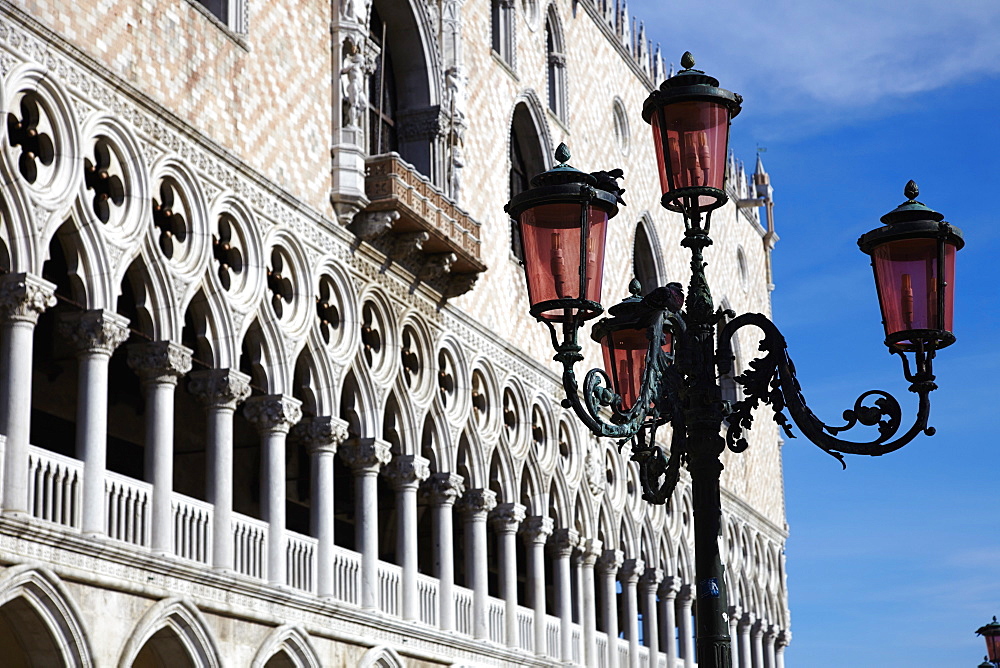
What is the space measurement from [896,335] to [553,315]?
127cm

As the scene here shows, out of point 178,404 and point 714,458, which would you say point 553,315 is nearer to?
point 714,458

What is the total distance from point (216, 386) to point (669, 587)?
1052 cm

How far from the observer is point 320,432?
43.3ft

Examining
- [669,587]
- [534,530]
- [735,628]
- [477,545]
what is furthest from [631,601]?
[735,628]

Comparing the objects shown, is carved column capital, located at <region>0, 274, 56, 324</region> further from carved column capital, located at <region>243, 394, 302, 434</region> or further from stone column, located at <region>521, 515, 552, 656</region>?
stone column, located at <region>521, 515, 552, 656</region>


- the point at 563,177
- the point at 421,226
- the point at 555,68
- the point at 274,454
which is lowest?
the point at 563,177

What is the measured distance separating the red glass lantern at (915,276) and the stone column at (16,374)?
535 centimetres

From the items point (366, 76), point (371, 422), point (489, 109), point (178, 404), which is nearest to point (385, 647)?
point (371, 422)

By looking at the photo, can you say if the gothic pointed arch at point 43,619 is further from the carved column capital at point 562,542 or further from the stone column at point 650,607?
the stone column at point 650,607

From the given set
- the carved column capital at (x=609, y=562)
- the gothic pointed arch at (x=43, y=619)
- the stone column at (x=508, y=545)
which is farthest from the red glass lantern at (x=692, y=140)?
the carved column capital at (x=609, y=562)

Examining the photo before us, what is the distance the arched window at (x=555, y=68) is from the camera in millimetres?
19719

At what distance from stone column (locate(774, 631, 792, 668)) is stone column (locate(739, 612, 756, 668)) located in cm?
196

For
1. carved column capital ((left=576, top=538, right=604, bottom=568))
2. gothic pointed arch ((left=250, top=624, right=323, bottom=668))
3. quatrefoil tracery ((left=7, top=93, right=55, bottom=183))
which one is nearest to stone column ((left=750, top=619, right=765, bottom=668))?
carved column capital ((left=576, top=538, right=604, bottom=568))

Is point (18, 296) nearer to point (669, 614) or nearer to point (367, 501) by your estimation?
point (367, 501)
